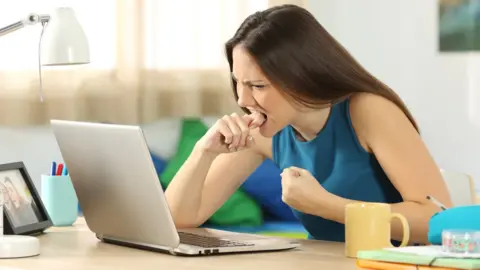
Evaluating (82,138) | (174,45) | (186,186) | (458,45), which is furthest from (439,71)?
(82,138)

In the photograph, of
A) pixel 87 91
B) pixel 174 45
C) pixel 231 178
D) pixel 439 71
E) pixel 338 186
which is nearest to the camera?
pixel 338 186

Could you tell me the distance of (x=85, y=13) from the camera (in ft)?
10.6

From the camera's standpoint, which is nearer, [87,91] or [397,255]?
[397,255]

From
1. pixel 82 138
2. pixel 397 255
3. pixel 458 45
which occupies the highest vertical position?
pixel 458 45

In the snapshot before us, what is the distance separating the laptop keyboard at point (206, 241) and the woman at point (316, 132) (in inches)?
6.1

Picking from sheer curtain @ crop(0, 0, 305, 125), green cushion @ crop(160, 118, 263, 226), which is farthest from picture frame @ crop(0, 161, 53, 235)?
green cushion @ crop(160, 118, 263, 226)

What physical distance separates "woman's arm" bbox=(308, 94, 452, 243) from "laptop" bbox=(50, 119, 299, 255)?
8.8 inches

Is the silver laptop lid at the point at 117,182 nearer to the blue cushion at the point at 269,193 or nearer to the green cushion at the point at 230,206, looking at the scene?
the green cushion at the point at 230,206

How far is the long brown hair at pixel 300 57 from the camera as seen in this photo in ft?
6.44

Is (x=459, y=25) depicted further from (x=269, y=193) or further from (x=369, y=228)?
(x=369, y=228)

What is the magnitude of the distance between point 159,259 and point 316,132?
0.63 metres

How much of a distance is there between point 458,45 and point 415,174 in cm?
188

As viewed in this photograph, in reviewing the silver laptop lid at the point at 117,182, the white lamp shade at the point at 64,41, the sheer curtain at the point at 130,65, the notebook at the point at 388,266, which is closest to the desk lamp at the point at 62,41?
the white lamp shade at the point at 64,41

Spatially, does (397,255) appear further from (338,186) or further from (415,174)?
(338,186)
